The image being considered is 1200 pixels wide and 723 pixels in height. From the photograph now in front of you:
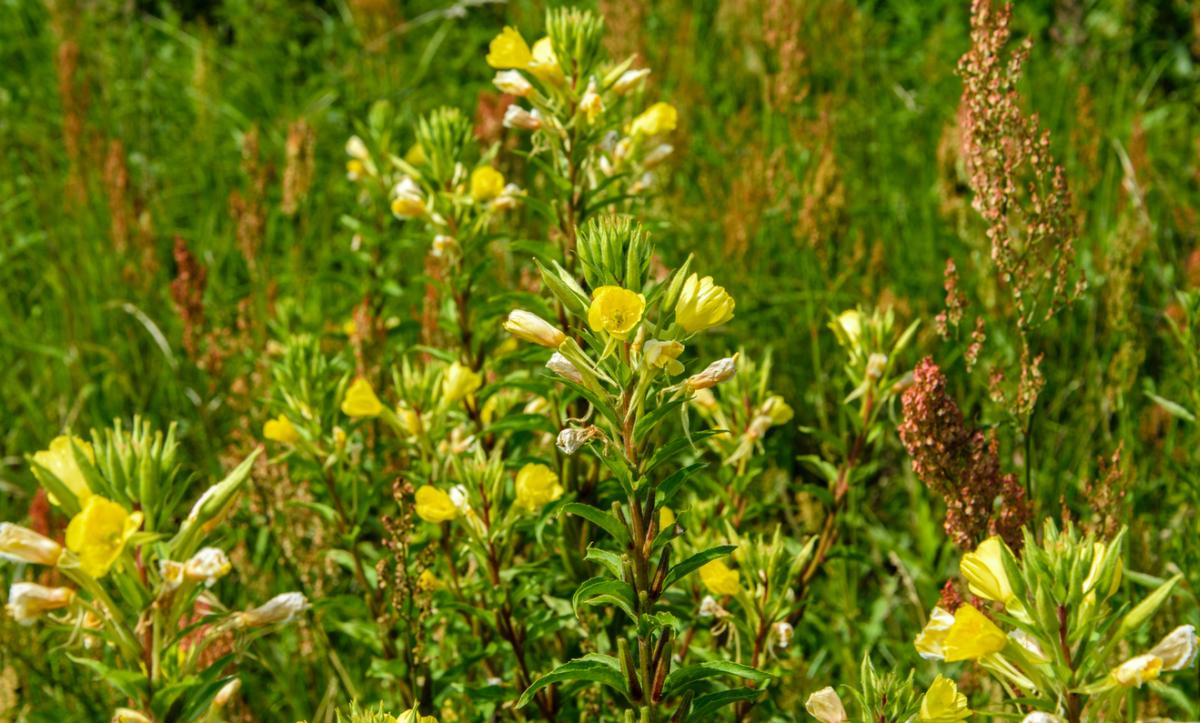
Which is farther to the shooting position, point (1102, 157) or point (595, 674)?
point (1102, 157)

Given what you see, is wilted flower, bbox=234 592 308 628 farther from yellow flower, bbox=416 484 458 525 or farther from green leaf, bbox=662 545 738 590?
green leaf, bbox=662 545 738 590

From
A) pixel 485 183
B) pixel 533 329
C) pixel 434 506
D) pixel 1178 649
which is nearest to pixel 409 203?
pixel 485 183

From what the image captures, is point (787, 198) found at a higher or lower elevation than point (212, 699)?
higher

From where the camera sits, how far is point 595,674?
141 cm

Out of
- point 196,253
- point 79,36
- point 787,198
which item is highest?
point 79,36

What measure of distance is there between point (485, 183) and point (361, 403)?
20.5 inches

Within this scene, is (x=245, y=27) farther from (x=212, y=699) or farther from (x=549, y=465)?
(x=212, y=699)

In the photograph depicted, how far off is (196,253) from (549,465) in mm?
2470

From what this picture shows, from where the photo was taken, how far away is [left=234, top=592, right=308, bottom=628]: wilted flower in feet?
4.89

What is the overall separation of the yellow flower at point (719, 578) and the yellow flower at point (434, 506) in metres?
0.44

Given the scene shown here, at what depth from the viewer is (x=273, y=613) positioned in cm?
150

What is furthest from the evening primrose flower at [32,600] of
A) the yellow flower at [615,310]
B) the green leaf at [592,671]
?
the yellow flower at [615,310]

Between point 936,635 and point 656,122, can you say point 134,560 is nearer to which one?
point 936,635

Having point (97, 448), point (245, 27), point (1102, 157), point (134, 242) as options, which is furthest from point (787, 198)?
point (245, 27)
